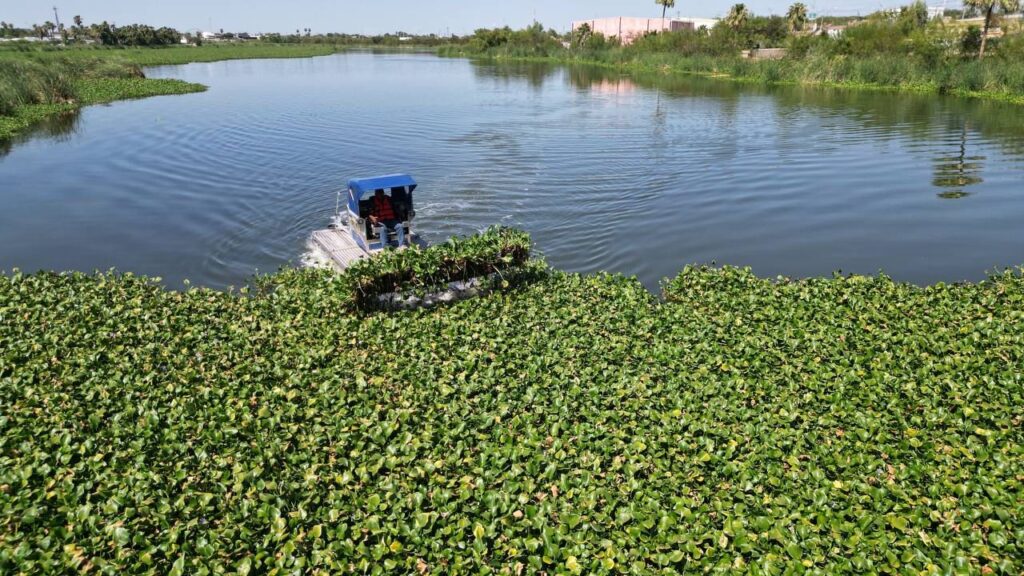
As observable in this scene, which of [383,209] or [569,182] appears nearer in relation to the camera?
[383,209]

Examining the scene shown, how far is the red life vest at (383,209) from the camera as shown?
693 inches

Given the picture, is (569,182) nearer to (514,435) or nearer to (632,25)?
(514,435)

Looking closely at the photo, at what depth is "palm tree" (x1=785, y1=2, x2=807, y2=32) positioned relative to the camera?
84312 millimetres

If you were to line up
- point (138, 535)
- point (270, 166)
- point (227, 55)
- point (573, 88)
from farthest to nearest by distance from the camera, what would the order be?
point (227, 55), point (573, 88), point (270, 166), point (138, 535)

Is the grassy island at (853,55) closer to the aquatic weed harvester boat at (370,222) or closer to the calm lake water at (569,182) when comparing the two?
the calm lake water at (569,182)

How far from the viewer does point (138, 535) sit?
647cm

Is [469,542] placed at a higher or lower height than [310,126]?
lower

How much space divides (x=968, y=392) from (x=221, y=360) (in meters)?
11.9

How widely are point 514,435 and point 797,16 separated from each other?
305 feet

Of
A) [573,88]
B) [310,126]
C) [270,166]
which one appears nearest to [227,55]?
[573,88]

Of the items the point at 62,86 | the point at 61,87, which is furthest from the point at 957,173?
the point at 62,86

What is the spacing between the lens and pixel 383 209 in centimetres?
1770

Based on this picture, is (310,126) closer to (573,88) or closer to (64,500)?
(573,88)

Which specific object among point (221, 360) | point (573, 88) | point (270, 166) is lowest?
point (221, 360)
